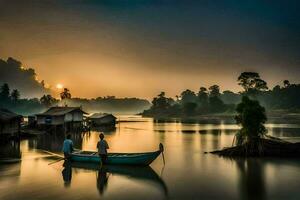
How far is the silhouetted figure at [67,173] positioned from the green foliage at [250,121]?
16.9 metres

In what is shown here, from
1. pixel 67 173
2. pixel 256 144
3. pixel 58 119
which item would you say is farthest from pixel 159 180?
pixel 58 119

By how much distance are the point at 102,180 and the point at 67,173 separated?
3.36 meters

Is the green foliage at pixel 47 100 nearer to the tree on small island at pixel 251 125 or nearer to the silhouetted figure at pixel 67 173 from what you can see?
the silhouetted figure at pixel 67 173

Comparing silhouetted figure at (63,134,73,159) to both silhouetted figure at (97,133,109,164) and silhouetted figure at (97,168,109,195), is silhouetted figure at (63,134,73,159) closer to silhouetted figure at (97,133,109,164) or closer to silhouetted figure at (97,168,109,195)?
silhouetted figure at (97,133,109,164)

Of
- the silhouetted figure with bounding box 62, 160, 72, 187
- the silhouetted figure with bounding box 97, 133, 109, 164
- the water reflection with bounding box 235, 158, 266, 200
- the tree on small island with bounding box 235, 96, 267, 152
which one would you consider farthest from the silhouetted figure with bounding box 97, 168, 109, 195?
the tree on small island with bounding box 235, 96, 267, 152

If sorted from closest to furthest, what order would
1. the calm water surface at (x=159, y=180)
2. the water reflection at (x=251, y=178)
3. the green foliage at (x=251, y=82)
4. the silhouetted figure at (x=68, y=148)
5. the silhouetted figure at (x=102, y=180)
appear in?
the calm water surface at (x=159, y=180) → the water reflection at (x=251, y=178) → the silhouetted figure at (x=102, y=180) → the silhouetted figure at (x=68, y=148) → the green foliage at (x=251, y=82)

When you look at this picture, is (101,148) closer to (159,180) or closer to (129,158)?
(129,158)

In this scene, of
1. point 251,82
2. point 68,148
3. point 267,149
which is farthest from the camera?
point 251,82

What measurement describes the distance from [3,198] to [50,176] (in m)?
5.32

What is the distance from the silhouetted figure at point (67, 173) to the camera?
747 inches

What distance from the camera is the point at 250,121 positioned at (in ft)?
97.2

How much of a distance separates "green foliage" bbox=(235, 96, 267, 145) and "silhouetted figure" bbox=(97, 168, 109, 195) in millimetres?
15146

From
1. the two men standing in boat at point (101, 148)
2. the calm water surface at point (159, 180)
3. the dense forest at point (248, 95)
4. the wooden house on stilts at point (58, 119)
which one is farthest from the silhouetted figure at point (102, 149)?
the dense forest at point (248, 95)

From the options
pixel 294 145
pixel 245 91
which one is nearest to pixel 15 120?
pixel 294 145
